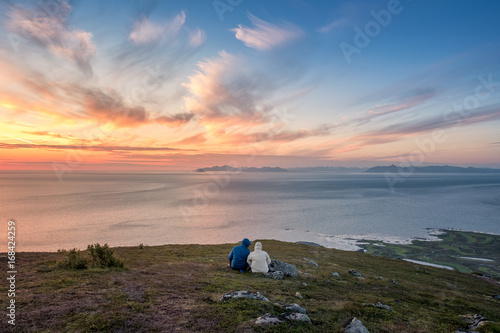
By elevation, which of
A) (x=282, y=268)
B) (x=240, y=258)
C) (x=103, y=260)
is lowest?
(x=282, y=268)

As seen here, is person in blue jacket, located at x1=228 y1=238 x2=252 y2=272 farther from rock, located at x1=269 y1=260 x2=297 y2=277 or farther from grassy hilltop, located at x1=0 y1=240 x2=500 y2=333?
rock, located at x1=269 y1=260 x2=297 y2=277

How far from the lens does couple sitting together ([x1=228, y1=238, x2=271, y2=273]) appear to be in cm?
1625

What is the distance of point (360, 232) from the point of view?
261 feet

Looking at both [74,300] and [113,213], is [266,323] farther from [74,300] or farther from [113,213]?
[113,213]

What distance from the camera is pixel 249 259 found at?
16719 millimetres

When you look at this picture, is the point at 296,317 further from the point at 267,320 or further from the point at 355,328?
the point at 355,328

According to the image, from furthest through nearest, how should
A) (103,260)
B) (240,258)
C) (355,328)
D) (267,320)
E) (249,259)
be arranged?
(240,258) < (249,259) < (103,260) < (355,328) < (267,320)

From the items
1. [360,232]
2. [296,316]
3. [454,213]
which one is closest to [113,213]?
[360,232]

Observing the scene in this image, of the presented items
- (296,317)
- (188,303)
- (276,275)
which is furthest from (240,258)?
(296,317)

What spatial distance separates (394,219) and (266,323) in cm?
10792

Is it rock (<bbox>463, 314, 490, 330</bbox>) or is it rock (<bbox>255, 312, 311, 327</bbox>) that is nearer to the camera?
rock (<bbox>255, 312, 311, 327</bbox>)

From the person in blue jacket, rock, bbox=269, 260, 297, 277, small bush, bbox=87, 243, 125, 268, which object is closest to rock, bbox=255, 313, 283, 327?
the person in blue jacket

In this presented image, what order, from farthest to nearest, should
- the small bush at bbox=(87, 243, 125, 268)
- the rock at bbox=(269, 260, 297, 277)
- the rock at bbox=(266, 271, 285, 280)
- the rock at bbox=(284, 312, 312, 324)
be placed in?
the rock at bbox=(269, 260, 297, 277) → the small bush at bbox=(87, 243, 125, 268) → the rock at bbox=(266, 271, 285, 280) → the rock at bbox=(284, 312, 312, 324)

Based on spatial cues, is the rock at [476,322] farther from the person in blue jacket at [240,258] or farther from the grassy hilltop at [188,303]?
the person in blue jacket at [240,258]
